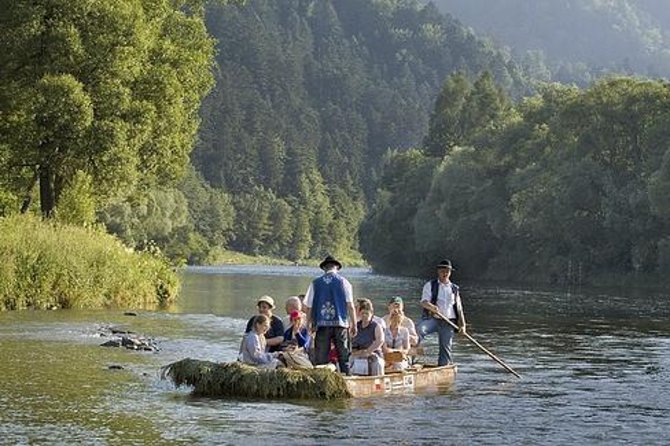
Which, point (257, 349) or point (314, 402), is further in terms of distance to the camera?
point (257, 349)

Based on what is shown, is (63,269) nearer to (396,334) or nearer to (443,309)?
(443,309)

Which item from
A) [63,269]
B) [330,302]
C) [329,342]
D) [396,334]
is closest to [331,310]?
[330,302]

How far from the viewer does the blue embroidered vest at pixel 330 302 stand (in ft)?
71.5

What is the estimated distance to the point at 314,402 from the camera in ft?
66.9

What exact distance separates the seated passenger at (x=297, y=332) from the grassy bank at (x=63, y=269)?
16.9m

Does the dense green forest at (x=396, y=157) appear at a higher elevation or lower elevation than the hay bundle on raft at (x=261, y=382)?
higher

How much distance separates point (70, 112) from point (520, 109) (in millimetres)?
83714

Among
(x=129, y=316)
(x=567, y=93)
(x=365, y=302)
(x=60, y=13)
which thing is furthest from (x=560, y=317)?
(x=567, y=93)

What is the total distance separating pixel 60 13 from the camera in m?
46.9

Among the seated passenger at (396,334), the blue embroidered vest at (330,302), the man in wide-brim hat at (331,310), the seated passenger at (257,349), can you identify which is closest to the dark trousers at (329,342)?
the man in wide-brim hat at (331,310)

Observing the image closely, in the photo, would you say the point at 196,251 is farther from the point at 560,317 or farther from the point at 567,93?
the point at 560,317

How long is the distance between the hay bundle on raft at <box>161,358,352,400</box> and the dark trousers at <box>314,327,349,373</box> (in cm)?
105

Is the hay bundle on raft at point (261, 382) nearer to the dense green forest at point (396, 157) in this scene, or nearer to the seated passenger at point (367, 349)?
the seated passenger at point (367, 349)

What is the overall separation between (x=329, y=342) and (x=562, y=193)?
2978 inches
